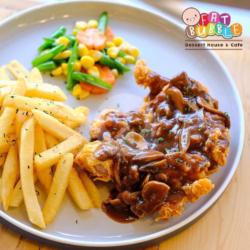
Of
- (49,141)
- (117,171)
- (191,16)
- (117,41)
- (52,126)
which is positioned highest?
(191,16)

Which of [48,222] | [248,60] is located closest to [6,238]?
[48,222]

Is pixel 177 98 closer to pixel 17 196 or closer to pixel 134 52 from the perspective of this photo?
pixel 134 52

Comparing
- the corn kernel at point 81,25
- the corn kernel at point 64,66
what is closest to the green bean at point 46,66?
the corn kernel at point 64,66

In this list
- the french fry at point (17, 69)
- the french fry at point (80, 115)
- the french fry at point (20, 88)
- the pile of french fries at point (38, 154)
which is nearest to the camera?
the pile of french fries at point (38, 154)

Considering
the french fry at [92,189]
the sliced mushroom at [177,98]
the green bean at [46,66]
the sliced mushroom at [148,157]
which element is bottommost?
the french fry at [92,189]

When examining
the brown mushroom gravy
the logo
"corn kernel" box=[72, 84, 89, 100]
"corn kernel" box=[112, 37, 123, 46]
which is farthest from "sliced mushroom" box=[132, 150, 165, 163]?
the logo

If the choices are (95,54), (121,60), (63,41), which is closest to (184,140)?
(121,60)

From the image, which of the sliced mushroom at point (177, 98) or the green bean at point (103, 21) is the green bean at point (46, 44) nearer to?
the green bean at point (103, 21)
